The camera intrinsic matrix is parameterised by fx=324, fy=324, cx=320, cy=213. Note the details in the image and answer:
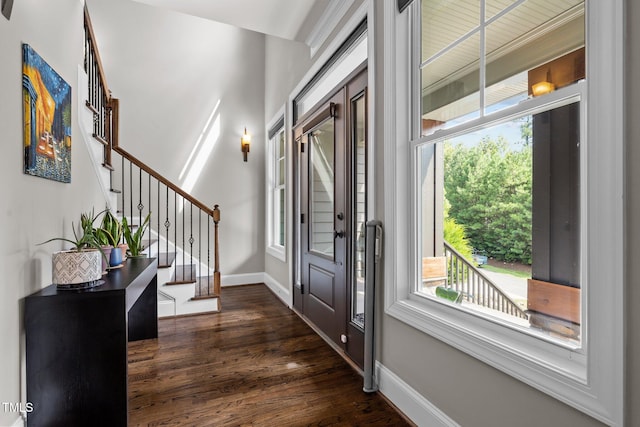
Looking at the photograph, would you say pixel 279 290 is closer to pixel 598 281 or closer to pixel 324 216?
pixel 324 216

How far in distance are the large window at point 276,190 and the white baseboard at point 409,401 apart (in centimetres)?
248

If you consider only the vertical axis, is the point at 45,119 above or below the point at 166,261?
above

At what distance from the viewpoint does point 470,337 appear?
1.38m

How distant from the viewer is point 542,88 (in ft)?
3.96

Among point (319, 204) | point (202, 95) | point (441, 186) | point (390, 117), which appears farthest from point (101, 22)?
point (441, 186)

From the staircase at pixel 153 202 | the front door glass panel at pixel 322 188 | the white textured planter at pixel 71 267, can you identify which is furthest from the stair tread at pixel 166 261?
the white textured planter at pixel 71 267

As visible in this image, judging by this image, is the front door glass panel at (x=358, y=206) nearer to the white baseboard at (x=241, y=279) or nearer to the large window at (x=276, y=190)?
the large window at (x=276, y=190)

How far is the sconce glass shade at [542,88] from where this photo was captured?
117 cm

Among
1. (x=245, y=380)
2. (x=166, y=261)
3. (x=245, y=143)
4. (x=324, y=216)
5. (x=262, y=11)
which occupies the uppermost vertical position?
(x=262, y=11)

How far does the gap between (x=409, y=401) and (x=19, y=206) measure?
2202 mm

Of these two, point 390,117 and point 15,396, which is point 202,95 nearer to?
point 390,117

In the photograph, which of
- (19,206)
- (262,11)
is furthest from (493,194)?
(262,11)

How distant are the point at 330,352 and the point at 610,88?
232 centimetres
